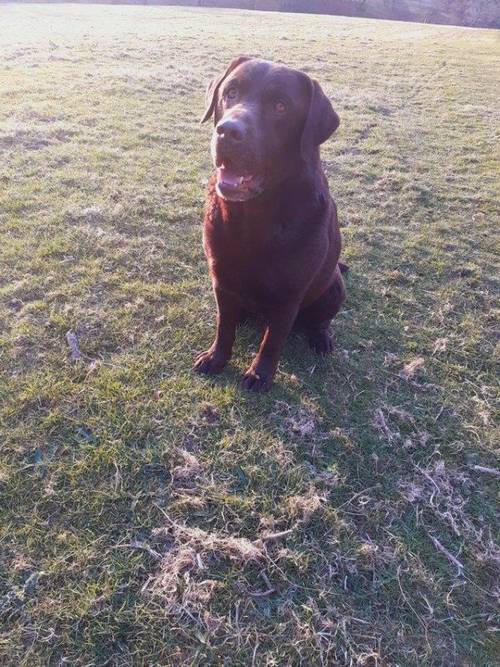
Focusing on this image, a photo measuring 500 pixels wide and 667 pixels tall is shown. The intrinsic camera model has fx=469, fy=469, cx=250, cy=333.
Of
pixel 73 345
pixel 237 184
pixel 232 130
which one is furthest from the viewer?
pixel 73 345

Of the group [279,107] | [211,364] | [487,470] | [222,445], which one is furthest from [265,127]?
[487,470]

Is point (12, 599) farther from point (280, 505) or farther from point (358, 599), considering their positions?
point (358, 599)

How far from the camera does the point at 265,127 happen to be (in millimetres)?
2127

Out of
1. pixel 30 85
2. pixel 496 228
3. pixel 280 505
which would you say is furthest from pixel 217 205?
pixel 30 85

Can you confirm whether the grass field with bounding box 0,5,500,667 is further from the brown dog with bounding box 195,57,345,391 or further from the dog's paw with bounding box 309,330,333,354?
the brown dog with bounding box 195,57,345,391

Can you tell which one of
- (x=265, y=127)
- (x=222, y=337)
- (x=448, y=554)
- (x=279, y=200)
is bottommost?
(x=448, y=554)

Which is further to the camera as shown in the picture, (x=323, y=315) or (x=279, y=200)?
(x=323, y=315)

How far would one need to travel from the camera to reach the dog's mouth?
2.10 m

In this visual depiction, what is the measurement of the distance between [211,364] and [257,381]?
301 millimetres

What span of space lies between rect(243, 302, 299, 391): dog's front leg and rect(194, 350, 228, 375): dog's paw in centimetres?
16

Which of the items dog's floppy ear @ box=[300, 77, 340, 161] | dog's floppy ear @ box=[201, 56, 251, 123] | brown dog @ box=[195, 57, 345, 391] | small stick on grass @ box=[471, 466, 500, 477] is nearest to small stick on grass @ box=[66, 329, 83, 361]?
brown dog @ box=[195, 57, 345, 391]

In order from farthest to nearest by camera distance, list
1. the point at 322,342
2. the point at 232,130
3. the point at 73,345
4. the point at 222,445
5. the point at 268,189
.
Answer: the point at 322,342 → the point at 73,345 → the point at 222,445 → the point at 268,189 → the point at 232,130

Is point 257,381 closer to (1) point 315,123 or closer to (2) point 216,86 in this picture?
(1) point 315,123

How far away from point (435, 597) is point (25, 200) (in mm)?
4369
